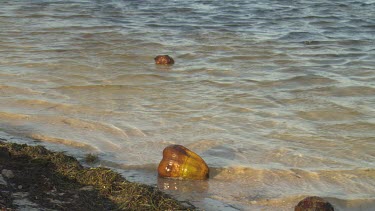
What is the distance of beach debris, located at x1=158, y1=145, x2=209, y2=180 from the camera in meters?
5.27

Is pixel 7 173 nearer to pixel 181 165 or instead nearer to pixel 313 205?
pixel 181 165

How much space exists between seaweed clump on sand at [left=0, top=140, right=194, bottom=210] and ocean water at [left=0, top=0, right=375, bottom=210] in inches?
13.9

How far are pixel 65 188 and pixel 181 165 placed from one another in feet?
3.26

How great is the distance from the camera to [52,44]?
11.3 m

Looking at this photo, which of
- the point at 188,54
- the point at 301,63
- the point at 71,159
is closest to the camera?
the point at 71,159

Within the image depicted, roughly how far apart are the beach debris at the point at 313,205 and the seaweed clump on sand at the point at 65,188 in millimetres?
799

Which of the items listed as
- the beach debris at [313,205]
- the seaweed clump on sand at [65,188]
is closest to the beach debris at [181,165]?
the seaweed clump on sand at [65,188]

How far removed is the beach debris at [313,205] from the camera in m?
4.61

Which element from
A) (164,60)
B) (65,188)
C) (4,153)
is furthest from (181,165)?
(164,60)

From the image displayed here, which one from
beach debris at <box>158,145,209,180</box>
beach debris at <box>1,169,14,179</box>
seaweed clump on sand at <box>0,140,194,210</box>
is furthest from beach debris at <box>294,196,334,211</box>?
beach debris at <box>1,169,14,179</box>

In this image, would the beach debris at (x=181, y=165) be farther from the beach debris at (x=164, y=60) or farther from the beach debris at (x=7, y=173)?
the beach debris at (x=164, y=60)

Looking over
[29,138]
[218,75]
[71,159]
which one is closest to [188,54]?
[218,75]

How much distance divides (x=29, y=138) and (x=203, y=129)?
1747mm

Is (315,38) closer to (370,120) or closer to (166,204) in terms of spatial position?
(370,120)
